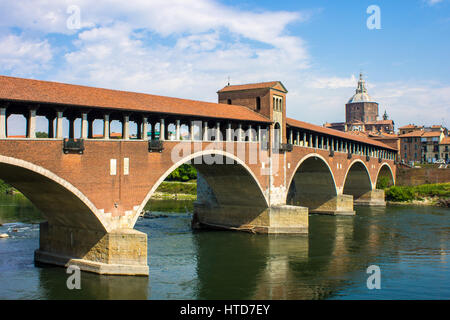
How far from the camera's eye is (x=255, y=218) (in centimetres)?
4000

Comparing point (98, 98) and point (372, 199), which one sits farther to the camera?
point (372, 199)

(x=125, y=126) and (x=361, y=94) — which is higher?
(x=361, y=94)

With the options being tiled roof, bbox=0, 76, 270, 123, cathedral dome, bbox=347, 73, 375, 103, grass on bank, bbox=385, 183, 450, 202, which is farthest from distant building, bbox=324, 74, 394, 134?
tiled roof, bbox=0, 76, 270, 123

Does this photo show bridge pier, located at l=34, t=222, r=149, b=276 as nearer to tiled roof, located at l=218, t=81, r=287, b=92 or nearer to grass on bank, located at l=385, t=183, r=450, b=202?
tiled roof, located at l=218, t=81, r=287, b=92

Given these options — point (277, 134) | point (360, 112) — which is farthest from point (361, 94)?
point (277, 134)

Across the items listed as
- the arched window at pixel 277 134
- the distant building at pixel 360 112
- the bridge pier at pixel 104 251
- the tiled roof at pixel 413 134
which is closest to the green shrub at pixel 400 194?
the arched window at pixel 277 134

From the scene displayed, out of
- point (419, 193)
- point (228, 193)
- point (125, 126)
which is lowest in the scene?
point (419, 193)

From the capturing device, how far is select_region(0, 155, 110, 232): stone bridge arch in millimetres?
21500

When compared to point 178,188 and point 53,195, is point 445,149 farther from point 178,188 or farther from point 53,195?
point 53,195

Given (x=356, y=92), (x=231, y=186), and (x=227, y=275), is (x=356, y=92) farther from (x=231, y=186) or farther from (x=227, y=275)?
(x=227, y=275)

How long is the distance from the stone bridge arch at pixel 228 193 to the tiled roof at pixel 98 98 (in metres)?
4.51

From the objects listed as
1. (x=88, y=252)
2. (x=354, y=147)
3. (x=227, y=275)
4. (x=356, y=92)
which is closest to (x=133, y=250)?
(x=88, y=252)

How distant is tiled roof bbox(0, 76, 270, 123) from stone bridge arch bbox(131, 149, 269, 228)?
4507 mm

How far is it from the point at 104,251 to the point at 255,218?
18.0 metres
